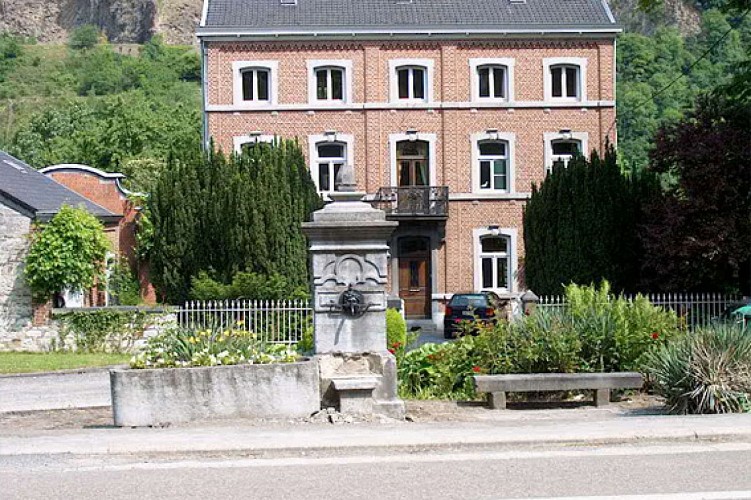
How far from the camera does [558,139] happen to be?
39969 mm

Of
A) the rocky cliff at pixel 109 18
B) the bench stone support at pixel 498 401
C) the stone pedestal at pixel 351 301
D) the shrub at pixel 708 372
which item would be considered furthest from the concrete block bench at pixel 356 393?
the rocky cliff at pixel 109 18

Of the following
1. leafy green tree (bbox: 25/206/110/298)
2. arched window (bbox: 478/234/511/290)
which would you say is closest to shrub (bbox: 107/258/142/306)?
leafy green tree (bbox: 25/206/110/298)

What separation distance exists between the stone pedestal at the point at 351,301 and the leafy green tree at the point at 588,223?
19.3 metres

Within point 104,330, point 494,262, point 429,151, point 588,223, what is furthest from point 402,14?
point 104,330

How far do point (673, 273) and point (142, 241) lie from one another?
19.0 metres

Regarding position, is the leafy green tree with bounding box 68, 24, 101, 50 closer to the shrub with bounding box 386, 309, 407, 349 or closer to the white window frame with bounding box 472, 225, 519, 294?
the white window frame with bounding box 472, 225, 519, 294

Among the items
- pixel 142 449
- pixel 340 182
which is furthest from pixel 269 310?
pixel 142 449

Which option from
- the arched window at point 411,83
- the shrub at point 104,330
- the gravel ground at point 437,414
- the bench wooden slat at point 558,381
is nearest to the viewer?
the gravel ground at point 437,414

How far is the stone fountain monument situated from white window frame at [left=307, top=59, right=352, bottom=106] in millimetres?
26429

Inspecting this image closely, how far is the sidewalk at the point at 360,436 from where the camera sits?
422 inches

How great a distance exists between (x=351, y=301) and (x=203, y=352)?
1.77 metres

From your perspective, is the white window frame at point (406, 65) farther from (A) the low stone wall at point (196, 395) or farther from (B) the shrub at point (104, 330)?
(A) the low stone wall at point (196, 395)

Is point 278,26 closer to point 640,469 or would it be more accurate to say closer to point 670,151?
point 670,151

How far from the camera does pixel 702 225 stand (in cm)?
2702
